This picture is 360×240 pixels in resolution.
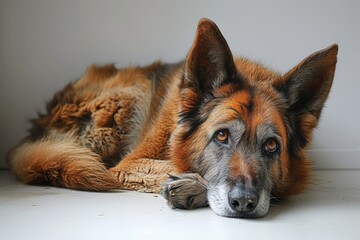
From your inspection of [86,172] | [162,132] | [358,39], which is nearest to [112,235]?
[86,172]

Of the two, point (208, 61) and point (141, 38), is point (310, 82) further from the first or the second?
point (141, 38)

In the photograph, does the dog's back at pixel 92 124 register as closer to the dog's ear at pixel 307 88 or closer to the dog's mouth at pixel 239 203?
the dog's mouth at pixel 239 203

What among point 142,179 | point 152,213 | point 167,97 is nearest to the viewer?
point 152,213

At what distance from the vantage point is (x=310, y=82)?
9.09 feet

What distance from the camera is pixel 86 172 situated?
2898mm

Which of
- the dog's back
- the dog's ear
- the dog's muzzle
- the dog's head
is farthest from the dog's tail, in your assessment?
the dog's ear

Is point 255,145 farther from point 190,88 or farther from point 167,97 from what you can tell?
point 167,97

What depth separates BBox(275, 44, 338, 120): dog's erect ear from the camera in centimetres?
268

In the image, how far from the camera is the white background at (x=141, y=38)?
3846 mm

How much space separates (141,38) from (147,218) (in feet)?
6.16

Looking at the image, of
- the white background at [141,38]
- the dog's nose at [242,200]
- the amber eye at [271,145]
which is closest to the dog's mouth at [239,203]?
the dog's nose at [242,200]

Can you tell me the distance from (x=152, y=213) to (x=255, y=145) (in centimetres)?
61

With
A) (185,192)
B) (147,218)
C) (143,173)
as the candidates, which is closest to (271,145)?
(185,192)

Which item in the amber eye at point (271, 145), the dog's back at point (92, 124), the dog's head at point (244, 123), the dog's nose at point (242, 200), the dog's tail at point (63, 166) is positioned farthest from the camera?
the dog's back at point (92, 124)
